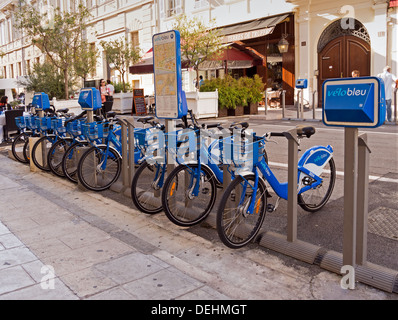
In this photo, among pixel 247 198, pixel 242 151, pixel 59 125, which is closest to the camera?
pixel 242 151

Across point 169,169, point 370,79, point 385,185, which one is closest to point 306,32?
point 385,185

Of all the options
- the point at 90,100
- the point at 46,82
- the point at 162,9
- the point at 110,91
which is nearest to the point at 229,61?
the point at 110,91

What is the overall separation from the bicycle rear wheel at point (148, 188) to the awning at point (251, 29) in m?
14.3

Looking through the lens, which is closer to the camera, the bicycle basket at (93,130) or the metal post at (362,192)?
the metal post at (362,192)

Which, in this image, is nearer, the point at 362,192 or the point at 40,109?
the point at 362,192

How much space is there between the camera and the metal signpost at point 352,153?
10.3ft

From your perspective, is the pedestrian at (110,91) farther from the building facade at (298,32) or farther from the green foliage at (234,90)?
the building facade at (298,32)

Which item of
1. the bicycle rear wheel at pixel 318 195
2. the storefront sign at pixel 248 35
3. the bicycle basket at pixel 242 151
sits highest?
the storefront sign at pixel 248 35

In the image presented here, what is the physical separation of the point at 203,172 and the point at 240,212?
819mm

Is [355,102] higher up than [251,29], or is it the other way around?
[251,29]

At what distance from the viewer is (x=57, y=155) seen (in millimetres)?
7527

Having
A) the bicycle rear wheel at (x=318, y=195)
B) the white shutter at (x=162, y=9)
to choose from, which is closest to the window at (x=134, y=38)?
the white shutter at (x=162, y=9)

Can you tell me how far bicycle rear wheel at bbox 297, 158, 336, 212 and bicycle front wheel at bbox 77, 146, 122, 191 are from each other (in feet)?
8.90

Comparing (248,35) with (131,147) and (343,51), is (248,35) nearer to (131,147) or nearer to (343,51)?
(343,51)
